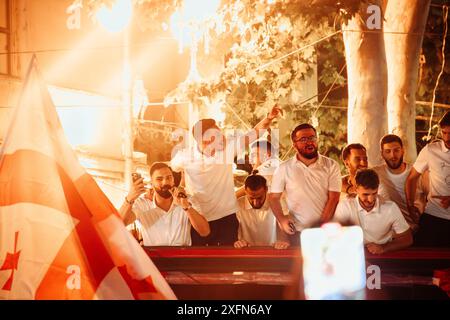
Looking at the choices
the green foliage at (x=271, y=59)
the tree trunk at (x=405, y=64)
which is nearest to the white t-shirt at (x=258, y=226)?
the green foliage at (x=271, y=59)

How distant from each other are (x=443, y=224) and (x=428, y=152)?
27.3 inches

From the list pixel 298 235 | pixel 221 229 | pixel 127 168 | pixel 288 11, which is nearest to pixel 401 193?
pixel 298 235

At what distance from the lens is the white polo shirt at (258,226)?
270 inches

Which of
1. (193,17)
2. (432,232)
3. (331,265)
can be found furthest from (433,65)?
(331,265)

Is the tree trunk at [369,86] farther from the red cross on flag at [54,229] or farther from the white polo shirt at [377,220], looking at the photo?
the red cross on flag at [54,229]

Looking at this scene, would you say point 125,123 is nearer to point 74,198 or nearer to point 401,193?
point 401,193

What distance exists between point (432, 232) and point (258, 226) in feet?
5.27

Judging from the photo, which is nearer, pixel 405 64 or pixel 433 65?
pixel 405 64

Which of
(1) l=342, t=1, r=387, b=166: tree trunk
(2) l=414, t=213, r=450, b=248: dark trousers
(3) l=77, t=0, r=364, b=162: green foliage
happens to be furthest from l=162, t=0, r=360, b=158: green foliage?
(2) l=414, t=213, r=450, b=248: dark trousers

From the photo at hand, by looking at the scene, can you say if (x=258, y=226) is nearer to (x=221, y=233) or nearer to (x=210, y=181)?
(x=221, y=233)

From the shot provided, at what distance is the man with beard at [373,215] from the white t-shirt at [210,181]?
4.05 feet

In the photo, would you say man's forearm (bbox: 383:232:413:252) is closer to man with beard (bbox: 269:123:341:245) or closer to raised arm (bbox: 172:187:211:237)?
man with beard (bbox: 269:123:341:245)

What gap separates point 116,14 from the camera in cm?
1034

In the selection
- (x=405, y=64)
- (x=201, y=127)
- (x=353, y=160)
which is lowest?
(x=353, y=160)
